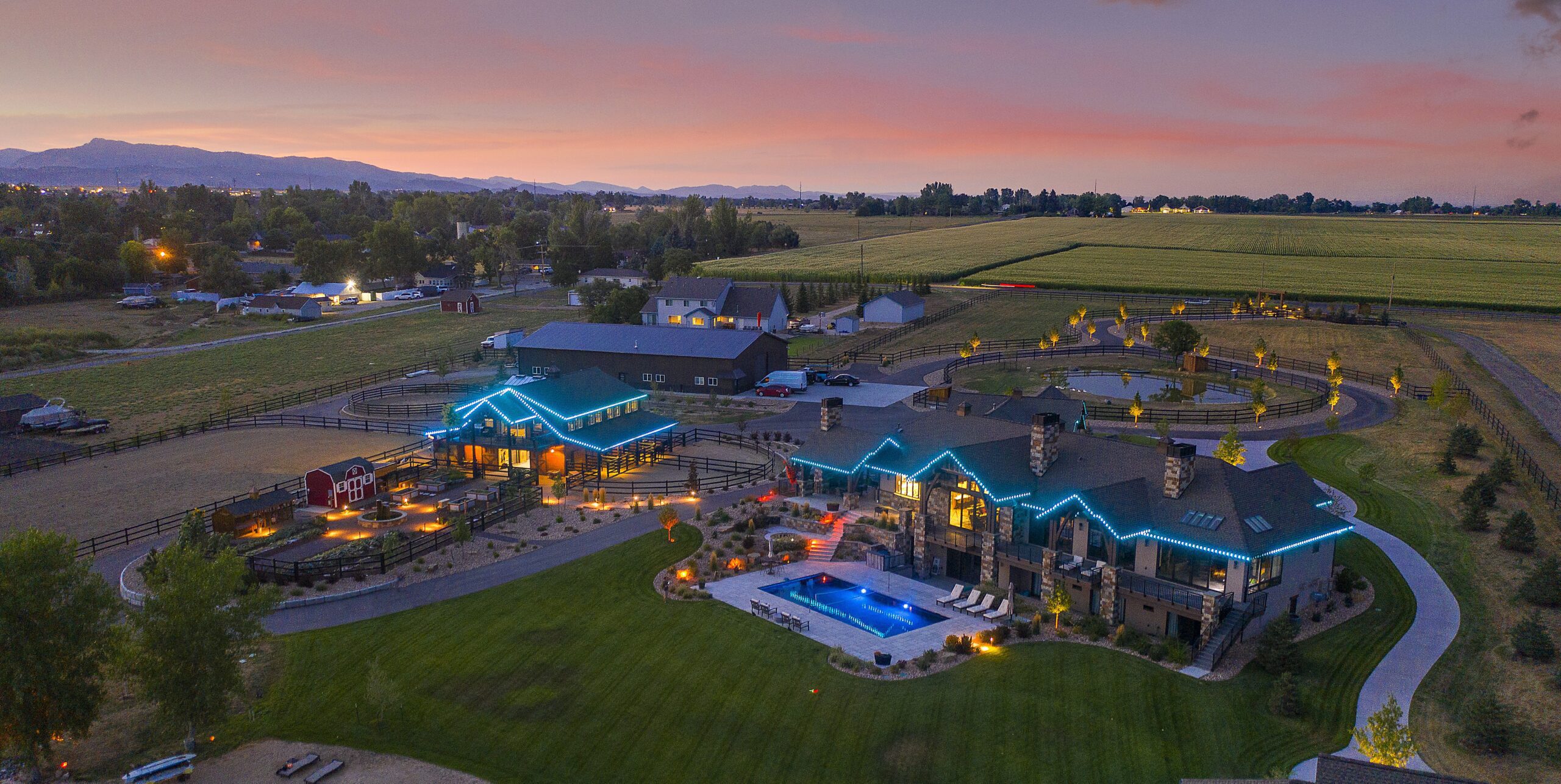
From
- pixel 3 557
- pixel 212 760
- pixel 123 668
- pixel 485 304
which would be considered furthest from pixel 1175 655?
pixel 485 304

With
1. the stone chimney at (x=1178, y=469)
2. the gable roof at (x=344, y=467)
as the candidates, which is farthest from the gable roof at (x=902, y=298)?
the stone chimney at (x=1178, y=469)

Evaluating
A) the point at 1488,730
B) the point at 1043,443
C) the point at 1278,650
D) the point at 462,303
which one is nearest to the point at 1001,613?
the point at 1043,443

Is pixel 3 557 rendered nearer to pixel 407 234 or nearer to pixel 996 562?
pixel 996 562

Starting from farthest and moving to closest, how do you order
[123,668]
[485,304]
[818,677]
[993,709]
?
[485,304]
[818,677]
[993,709]
[123,668]

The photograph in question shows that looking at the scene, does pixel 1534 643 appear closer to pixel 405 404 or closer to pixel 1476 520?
pixel 1476 520

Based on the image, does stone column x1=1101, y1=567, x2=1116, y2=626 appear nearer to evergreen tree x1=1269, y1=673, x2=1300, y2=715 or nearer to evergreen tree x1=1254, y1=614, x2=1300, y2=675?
evergreen tree x1=1254, y1=614, x2=1300, y2=675

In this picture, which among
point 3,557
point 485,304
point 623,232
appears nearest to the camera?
point 3,557
